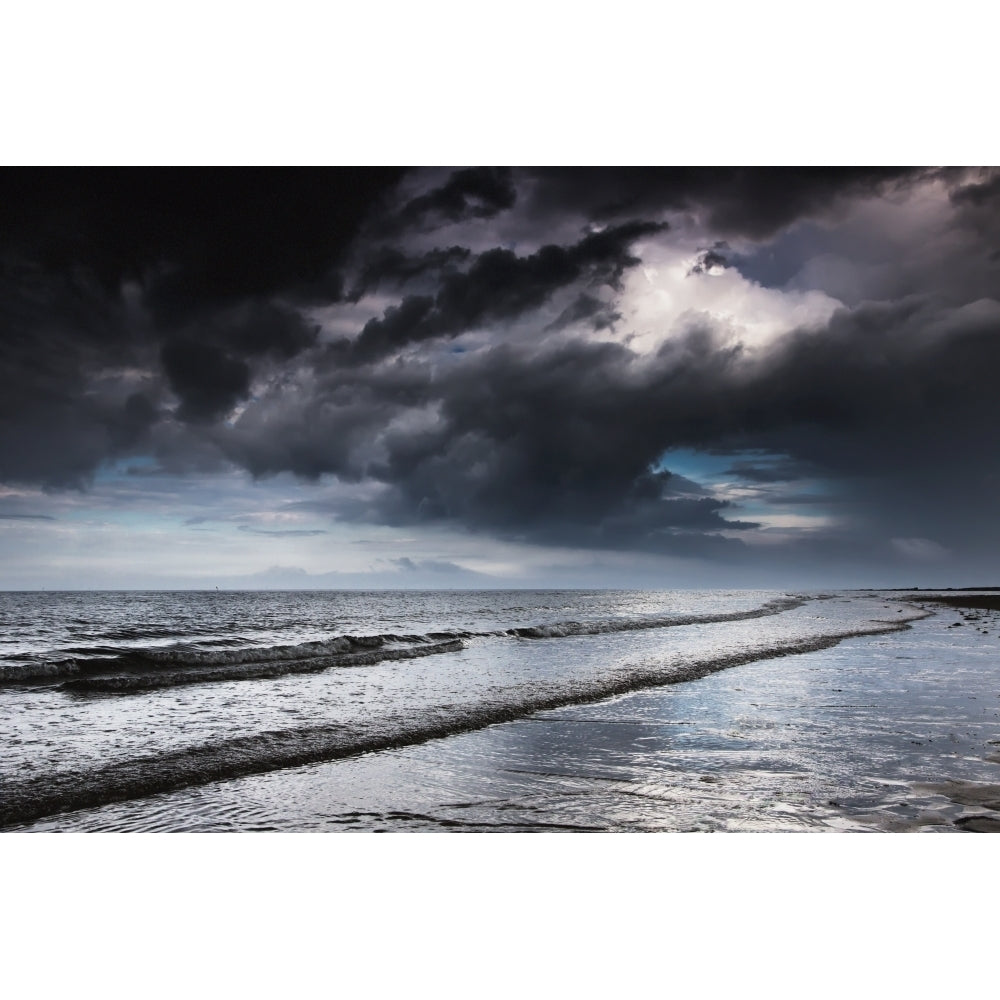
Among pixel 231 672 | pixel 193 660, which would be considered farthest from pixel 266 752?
pixel 193 660

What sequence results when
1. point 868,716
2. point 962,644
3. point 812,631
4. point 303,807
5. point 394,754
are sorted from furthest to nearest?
1. point 812,631
2. point 962,644
3. point 868,716
4. point 394,754
5. point 303,807

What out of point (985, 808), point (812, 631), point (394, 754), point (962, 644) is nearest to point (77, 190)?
point (394, 754)

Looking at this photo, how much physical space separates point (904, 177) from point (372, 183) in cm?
816

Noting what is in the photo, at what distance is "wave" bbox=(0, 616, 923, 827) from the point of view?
5.62m

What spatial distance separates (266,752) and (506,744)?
8.67ft

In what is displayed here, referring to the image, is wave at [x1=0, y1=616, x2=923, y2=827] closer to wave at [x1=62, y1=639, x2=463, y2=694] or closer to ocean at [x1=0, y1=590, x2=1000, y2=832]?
ocean at [x1=0, y1=590, x2=1000, y2=832]

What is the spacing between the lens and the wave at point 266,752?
18.4 feet

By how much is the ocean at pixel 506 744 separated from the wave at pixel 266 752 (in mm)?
31

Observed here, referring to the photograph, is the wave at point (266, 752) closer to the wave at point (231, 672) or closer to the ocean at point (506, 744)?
the ocean at point (506, 744)

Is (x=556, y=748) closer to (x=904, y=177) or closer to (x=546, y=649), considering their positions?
(x=904, y=177)

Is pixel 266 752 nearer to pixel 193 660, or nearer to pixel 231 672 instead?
pixel 231 672

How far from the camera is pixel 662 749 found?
7.23 metres

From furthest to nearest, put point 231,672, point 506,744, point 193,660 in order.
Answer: point 193,660
point 231,672
point 506,744

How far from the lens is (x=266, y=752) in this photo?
7105 mm
